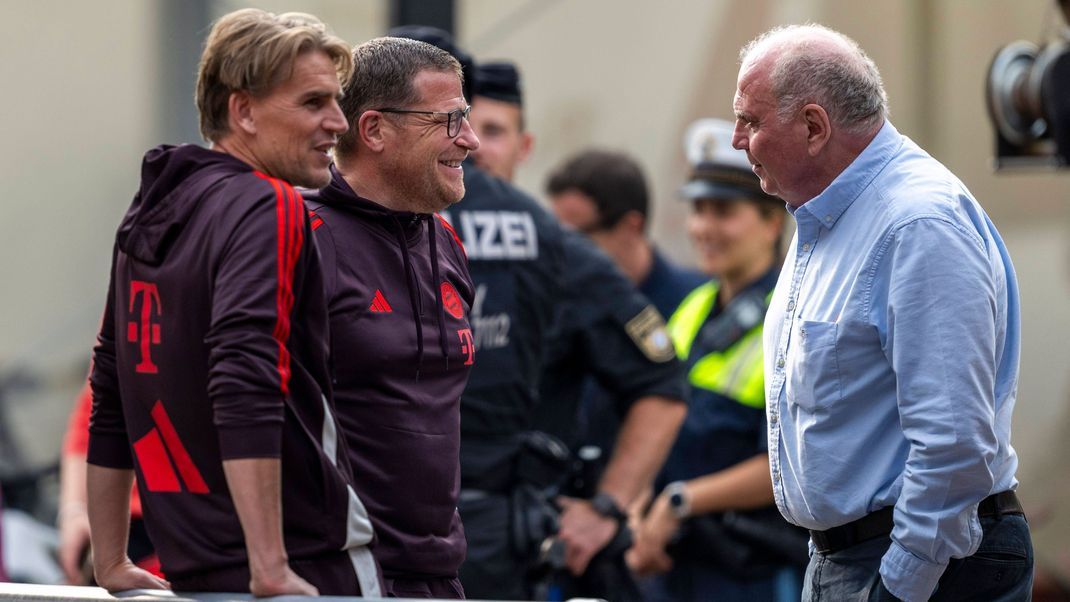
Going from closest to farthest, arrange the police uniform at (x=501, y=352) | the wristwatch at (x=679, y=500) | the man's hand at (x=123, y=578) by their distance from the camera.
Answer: the man's hand at (x=123, y=578), the police uniform at (x=501, y=352), the wristwatch at (x=679, y=500)

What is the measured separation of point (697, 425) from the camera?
15.3 ft

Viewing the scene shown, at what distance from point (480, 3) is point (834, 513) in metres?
4.48

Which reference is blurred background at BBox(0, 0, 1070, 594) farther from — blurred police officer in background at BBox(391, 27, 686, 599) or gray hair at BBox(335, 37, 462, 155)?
gray hair at BBox(335, 37, 462, 155)

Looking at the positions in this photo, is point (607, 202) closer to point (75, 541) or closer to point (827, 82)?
point (75, 541)

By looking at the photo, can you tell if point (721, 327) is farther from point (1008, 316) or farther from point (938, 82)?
point (938, 82)

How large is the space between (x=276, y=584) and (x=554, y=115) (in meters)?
4.72

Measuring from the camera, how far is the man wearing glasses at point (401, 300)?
250 centimetres

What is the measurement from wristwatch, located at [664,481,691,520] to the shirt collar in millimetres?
1925

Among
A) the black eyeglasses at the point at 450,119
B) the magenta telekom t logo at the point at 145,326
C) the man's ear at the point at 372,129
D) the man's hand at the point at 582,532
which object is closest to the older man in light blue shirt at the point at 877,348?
the black eyeglasses at the point at 450,119

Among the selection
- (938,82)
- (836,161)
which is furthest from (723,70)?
(836,161)

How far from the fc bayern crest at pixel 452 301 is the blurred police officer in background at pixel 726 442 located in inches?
74.2

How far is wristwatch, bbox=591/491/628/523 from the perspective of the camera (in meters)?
4.39

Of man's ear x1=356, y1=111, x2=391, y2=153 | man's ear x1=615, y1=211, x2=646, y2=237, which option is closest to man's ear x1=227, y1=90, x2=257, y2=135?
man's ear x1=356, y1=111, x2=391, y2=153

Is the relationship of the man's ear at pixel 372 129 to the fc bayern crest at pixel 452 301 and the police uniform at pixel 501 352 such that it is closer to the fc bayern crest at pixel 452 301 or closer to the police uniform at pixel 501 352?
the fc bayern crest at pixel 452 301
